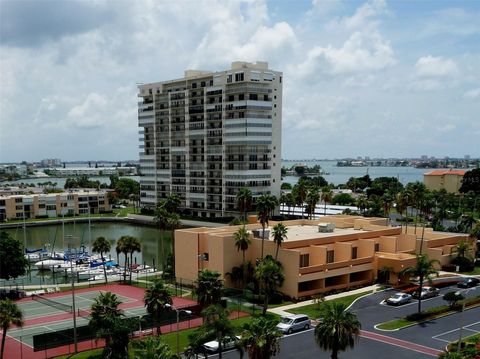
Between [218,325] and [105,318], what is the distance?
8.96m

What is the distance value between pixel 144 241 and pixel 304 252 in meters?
65.6

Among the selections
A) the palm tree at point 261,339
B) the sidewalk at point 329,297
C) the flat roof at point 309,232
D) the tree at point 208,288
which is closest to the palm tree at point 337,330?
the palm tree at point 261,339

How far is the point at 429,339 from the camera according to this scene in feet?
150

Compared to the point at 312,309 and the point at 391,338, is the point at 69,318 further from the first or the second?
the point at 391,338

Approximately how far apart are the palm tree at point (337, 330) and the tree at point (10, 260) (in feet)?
171

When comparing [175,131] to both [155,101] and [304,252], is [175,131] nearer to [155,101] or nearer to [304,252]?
[155,101]

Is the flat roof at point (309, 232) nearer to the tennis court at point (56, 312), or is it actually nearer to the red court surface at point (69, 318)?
the red court surface at point (69, 318)

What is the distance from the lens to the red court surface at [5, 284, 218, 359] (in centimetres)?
4366

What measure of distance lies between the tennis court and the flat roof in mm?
18297

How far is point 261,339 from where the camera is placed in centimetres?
3086

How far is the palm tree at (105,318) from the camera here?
36.4 m

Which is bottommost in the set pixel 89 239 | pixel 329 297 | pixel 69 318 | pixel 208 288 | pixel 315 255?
pixel 69 318

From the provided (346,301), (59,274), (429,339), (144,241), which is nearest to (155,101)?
(144,241)

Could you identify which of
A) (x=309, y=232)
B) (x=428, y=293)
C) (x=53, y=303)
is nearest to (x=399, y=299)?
(x=428, y=293)
